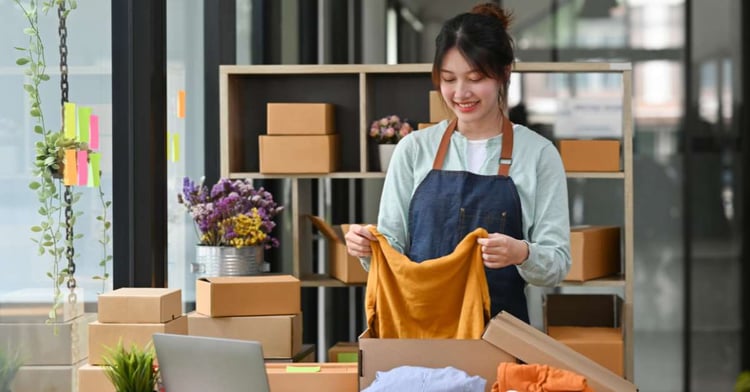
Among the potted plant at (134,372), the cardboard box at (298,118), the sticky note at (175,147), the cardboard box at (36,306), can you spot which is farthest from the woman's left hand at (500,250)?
the sticky note at (175,147)

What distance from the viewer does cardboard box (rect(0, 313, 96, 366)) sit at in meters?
2.67

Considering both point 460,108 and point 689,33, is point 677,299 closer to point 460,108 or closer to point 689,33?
point 689,33

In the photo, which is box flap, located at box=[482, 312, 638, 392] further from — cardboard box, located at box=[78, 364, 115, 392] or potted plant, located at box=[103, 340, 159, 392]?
cardboard box, located at box=[78, 364, 115, 392]

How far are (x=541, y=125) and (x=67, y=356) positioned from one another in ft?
11.3

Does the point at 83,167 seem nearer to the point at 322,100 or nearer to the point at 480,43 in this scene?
the point at 480,43

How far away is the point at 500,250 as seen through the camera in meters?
2.58

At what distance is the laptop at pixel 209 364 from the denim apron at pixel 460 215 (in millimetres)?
797

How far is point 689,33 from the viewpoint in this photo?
6.00 metres

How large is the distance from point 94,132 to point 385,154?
4.04ft

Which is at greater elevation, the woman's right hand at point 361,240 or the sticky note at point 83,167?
the sticky note at point 83,167

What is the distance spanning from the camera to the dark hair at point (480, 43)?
2752mm

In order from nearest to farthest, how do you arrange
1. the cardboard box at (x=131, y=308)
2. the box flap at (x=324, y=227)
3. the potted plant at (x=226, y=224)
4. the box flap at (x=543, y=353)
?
the box flap at (x=543, y=353), the cardboard box at (x=131, y=308), the potted plant at (x=226, y=224), the box flap at (x=324, y=227)

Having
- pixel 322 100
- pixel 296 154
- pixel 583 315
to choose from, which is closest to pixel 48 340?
pixel 296 154

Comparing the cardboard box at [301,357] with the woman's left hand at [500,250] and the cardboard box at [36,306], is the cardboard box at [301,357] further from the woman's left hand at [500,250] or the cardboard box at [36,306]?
the woman's left hand at [500,250]
